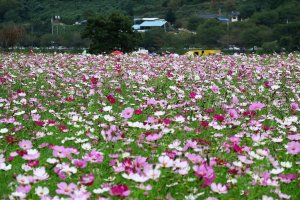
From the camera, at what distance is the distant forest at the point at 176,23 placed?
4994 centimetres

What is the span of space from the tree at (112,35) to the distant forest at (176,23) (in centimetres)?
354

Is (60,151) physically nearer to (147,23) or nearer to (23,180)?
(23,180)

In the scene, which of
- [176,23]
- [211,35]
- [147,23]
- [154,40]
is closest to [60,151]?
[154,40]

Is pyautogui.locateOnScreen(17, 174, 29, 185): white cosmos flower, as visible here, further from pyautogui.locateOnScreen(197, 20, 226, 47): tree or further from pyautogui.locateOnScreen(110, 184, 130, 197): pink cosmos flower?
pyautogui.locateOnScreen(197, 20, 226, 47): tree

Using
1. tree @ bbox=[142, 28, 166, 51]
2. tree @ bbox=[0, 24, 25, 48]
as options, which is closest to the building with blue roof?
tree @ bbox=[142, 28, 166, 51]

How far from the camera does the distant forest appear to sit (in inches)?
1966

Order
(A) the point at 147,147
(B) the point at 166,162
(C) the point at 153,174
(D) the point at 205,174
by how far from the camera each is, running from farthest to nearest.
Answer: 1. (A) the point at 147,147
2. (B) the point at 166,162
3. (D) the point at 205,174
4. (C) the point at 153,174

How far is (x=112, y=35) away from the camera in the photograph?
3181 cm

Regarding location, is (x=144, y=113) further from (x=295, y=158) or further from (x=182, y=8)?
(x=182, y=8)

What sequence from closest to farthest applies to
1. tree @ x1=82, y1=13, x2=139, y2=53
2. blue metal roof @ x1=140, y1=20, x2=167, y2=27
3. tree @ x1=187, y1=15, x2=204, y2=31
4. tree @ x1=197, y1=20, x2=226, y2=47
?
1. tree @ x1=82, y1=13, x2=139, y2=53
2. tree @ x1=197, y1=20, x2=226, y2=47
3. tree @ x1=187, y1=15, x2=204, y2=31
4. blue metal roof @ x1=140, y1=20, x2=167, y2=27

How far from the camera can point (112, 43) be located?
31.8m

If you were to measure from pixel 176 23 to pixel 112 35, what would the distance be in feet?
197

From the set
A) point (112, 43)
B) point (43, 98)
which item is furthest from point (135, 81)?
point (112, 43)

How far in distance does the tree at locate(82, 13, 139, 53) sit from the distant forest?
3544 mm
